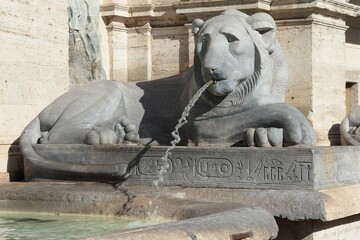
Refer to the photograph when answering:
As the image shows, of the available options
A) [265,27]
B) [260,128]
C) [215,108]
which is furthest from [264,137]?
[265,27]

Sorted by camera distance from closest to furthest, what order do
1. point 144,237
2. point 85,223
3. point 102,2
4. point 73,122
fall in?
1. point 144,237
2. point 85,223
3. point 73,122
4. point 102,2

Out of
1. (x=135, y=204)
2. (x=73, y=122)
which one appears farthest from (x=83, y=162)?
(x=135, y=204)

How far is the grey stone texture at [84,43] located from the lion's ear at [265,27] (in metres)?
3.52

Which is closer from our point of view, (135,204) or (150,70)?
(135,204)

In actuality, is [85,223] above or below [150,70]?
below

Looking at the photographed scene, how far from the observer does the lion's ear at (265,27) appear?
6.58m

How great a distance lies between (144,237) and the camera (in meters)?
3.93

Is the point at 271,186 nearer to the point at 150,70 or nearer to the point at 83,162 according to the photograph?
the point at 83,162

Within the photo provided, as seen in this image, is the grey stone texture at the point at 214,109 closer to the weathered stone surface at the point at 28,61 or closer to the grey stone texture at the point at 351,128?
the weathered stone surface at the point at 28,61

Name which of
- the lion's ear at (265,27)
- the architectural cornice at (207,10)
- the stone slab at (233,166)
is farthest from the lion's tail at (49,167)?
the architectural cornice at (207,10)

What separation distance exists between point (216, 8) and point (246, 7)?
0.38 metres

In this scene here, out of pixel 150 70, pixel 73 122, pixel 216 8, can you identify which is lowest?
pixel 73 122

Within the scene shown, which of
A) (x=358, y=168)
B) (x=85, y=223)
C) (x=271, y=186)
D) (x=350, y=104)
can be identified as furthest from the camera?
(x=350, y=104)

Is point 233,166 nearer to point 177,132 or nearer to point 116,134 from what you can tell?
point 177,132
